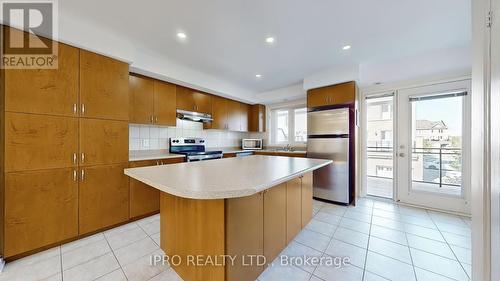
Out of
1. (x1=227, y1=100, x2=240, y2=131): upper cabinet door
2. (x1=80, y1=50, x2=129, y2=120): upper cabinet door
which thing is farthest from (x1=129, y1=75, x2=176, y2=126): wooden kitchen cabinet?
(x1=227, y1=100, x2=240, y2=131): upper cabinet door

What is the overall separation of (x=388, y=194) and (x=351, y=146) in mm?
1377

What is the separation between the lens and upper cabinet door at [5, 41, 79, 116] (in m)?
1.71

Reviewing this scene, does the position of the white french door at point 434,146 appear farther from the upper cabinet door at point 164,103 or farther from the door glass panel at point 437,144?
the upper cabinet door at point 164,103

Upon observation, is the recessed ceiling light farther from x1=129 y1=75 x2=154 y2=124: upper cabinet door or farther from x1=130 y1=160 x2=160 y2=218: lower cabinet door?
x1=130 y1=160 x2=160 y2=218: lower cabinet door

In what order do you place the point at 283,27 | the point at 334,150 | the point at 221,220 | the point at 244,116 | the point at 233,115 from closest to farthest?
the point at 221,220, the point at 283,27, the point at 334,150, the point at 233,115, the point at 244,116

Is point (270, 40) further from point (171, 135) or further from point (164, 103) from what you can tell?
point (171, 135)

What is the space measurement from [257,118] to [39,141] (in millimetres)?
4033

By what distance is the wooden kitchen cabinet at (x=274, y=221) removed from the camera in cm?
148

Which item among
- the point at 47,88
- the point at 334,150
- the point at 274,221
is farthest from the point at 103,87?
the point at 334,150

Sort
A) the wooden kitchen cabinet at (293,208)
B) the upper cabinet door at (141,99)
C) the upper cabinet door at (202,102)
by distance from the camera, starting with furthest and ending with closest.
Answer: the upper cabinet door at (202,102) → the upper cabinet door at (141,99) → the wooden kitchen cabinet at (293,208)

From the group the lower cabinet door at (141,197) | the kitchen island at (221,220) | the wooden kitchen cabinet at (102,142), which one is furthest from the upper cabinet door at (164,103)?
the kitchen island at (221,220)

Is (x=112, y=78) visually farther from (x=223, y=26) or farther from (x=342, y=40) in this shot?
(x=342, y=40)

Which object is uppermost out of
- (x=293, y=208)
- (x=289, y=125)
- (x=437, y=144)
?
(x=289, y=125)

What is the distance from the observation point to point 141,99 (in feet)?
9.38
